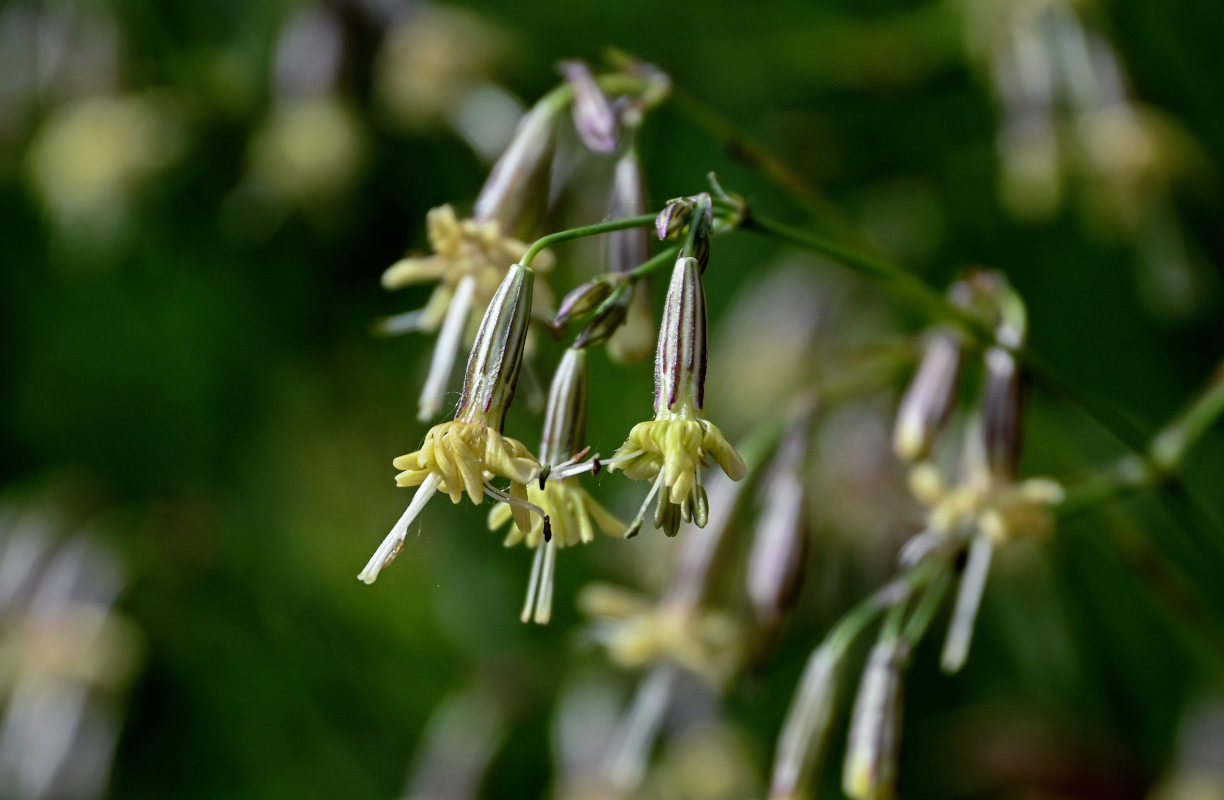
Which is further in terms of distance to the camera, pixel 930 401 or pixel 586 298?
pixel 930 401

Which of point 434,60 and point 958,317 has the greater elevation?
point 958,317

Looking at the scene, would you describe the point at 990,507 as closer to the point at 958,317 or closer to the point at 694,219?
the point at 958,317

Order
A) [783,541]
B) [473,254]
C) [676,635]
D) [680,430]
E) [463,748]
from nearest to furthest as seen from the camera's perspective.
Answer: [680,430]
[473,254]
[783,541]
[676,635]
[463,748]

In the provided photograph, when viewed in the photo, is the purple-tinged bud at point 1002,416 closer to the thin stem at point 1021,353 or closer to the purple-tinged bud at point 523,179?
the thin stem at point 1021,353

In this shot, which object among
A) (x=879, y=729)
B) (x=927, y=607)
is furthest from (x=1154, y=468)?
(x=879, y=729)

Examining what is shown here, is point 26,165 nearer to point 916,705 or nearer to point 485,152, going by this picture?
point 485,152

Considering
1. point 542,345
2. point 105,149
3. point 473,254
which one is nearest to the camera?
point 473,254
